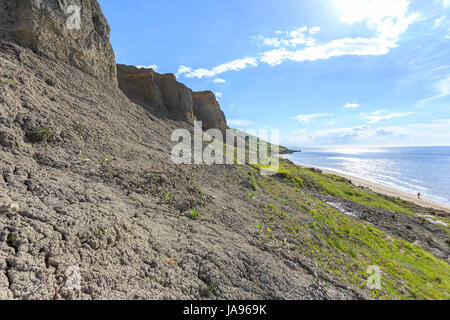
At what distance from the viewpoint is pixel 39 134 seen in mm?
7543

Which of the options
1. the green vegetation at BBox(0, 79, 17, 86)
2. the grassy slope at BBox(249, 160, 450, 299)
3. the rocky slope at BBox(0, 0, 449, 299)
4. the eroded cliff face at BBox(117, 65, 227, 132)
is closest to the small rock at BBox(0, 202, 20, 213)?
the rocky slope at BBox(0, 0, 449, 299)

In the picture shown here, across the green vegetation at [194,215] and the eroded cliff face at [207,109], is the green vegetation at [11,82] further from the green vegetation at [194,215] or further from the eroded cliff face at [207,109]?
the eroded cliff face at [207,109]

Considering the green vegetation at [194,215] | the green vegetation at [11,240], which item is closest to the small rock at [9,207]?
the green vegetation at [11,240]

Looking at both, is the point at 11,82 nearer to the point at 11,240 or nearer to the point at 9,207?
the point at 9,207

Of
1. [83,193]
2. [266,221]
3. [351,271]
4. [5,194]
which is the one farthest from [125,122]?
[351,271]

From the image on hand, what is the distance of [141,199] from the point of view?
8047 mm

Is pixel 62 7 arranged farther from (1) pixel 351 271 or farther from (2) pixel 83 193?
(1) pixel 351 271

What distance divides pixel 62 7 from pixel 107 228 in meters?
15.7

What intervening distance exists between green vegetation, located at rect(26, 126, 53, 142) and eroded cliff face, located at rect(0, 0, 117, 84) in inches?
291

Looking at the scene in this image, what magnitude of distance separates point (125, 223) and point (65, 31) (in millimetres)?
14555

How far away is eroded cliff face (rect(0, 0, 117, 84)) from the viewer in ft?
35.3

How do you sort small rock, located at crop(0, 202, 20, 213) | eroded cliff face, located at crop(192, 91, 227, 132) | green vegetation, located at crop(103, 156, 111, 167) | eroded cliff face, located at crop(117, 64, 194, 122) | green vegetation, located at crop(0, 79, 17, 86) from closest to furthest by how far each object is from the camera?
1. small rock, located at crop(0, 202, 20, 213)
2. green vegetation, located at crop(0, 79, 17, 86)
3. green vegetation, located at crop(103, 156, 111, 167)
4. eroded cliff face, located at crop(117, 64, 194, 122)
5. eroded cliff face, located at crop(192, 91, 227, 132)

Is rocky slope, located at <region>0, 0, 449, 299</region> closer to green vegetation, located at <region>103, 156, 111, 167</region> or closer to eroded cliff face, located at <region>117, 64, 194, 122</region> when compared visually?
green vegetation, located at <region>103, 156, 111, 167</region>

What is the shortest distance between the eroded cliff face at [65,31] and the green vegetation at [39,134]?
738 centimetres
